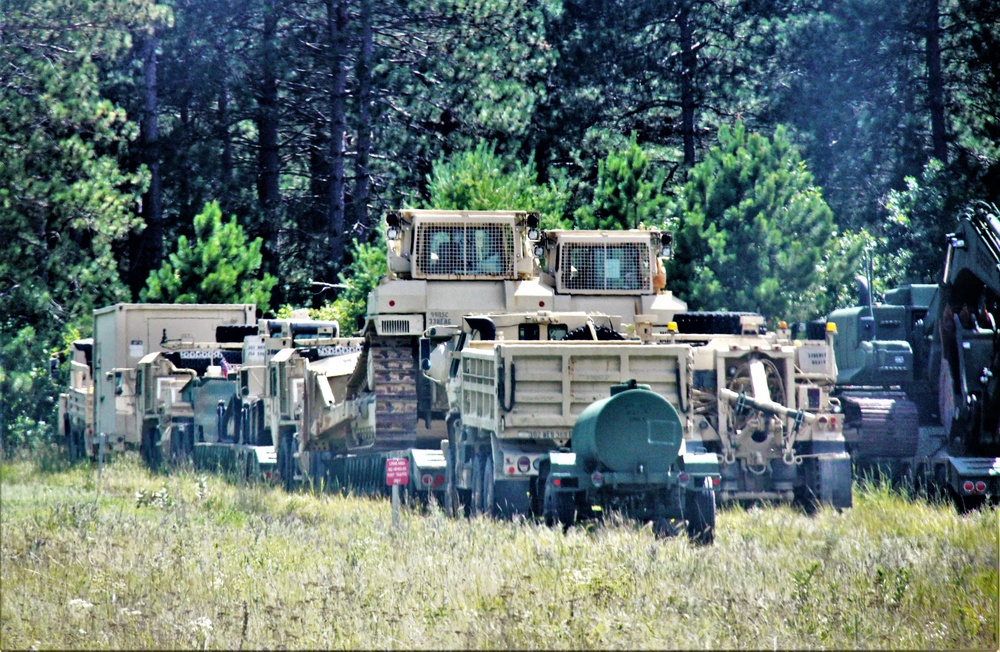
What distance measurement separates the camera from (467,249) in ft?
68.0

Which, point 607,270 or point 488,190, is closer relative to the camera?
point 607,270

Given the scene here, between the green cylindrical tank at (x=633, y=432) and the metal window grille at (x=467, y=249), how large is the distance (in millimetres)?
7501

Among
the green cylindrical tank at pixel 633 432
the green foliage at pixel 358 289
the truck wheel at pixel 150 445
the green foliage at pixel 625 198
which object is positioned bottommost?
the truck wheel at pixel 150 445

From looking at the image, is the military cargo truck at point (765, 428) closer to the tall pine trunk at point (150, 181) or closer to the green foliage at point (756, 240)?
the green foliage at point (756, 240)

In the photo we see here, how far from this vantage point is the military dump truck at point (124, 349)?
93.9 feet

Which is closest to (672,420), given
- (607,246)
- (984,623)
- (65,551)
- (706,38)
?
(984,623)

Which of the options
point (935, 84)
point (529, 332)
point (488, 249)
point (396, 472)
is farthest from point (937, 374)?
point (935, 84)

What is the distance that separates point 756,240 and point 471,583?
67.3 feet

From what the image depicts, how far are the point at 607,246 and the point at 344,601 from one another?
12300 mm

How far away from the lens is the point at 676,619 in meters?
9.34

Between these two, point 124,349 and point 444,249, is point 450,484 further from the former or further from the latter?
point 124,349

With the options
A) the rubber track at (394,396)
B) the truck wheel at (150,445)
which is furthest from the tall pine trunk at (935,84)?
the truck wheel at (150,445)

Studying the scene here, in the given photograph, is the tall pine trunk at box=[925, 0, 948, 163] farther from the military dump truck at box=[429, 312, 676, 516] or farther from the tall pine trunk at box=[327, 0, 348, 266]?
the military dump truck at box=[429, 312, 676, 516]

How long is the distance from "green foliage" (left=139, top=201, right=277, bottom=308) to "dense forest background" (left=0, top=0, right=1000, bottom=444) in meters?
0.08
